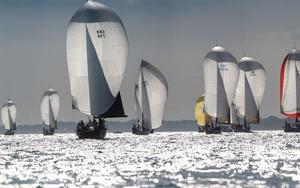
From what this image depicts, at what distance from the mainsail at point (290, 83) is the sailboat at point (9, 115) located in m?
86.7

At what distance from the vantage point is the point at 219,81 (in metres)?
114

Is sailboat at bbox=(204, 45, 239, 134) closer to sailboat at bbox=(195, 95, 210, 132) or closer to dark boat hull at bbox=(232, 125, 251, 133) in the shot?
dark boat hull at bbox=(232, 125, 251, 133)

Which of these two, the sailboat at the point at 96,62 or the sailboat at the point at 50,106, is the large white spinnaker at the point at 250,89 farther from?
the sailboat at the point at 96,62

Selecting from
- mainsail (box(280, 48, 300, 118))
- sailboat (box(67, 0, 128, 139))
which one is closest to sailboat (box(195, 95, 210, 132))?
mainsail (box(280, 48, 300, 118))

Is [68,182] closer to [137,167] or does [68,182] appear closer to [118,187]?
[118,187]

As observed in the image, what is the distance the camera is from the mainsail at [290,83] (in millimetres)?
124125

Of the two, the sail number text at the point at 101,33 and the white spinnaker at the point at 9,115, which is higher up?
the sail number text at the point at 101,33

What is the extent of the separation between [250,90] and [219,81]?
76.1 ft

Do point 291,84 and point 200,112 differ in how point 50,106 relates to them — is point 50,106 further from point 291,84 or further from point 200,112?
point 291,84

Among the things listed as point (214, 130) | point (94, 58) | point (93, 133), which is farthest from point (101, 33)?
point (214, 130)

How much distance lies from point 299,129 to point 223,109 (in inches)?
859

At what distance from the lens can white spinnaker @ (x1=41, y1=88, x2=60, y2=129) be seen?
16425 cm

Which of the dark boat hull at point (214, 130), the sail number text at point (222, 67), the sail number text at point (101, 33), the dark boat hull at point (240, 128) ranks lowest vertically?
the dark boat hull at point (240, 128)

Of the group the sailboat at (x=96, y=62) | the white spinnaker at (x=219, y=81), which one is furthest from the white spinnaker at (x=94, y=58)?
the white spinnaker at (x=219, y=81)
